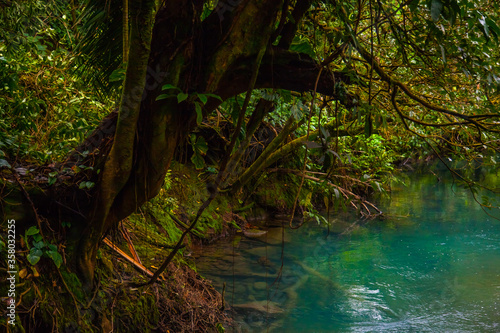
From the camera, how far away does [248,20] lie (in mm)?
2248

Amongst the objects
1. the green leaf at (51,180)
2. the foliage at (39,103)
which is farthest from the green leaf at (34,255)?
the foliage at (39,103)

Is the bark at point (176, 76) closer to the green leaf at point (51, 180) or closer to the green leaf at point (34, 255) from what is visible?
the green leaf at point (51, 180)

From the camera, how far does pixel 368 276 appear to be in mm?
6117

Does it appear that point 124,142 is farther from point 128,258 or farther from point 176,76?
point 128,258

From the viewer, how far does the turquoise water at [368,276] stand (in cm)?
468

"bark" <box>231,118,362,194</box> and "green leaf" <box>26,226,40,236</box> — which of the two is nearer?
"green leaf" <box>26,226,40,236</box>

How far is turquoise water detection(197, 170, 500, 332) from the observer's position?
4.68 metres

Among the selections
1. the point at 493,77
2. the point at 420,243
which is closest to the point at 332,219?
the point at 420,243

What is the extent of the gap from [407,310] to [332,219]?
A: 402 cm

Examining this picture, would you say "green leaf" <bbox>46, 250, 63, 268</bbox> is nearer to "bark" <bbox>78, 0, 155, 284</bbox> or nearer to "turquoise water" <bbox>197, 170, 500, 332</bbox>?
"bark" <bbox>78, 0, 155, 284</bbox>

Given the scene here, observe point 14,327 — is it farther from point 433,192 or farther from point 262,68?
point 433,192

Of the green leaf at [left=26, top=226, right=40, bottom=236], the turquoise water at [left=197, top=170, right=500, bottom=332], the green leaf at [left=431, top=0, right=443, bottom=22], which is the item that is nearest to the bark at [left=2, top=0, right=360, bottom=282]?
the green leaf at [left=26, top=226, right=40, bottom=236]

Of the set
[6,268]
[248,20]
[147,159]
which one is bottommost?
[6,268]

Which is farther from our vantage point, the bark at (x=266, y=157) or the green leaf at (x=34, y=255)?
the bark at (x=266, y=157)
